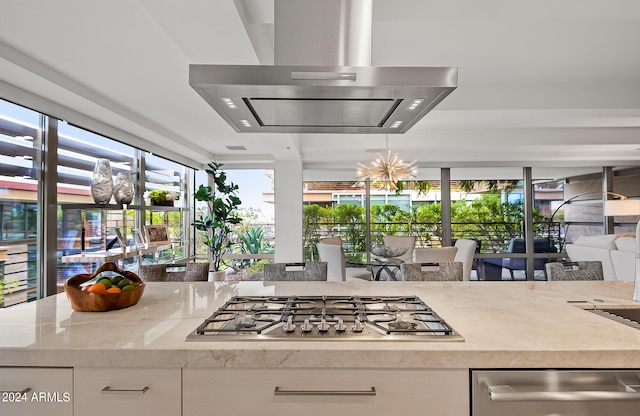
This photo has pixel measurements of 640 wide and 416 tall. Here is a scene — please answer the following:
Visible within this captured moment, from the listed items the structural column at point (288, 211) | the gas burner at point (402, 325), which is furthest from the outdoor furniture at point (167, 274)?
the structural column at point (288, 211)

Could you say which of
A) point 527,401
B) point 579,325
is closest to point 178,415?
point 527,401

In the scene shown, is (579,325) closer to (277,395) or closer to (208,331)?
(277,395)

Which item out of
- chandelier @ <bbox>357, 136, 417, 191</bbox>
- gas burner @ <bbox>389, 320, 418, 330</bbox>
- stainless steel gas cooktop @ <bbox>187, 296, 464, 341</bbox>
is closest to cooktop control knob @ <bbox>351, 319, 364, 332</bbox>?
stainless steel gas cooktop @ <bbox>187, 296, 464, 341</bbox>

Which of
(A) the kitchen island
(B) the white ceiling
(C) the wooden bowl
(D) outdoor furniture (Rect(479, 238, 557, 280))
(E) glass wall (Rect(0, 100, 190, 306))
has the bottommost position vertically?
(D) outdoor furniture (Rect(479, 238, 557, 280))

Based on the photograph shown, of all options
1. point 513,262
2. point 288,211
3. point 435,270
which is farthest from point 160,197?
point 513,262

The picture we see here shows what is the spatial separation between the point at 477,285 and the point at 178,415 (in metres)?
1.65

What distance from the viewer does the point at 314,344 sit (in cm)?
117

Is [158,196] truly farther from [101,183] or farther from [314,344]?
[314,344]

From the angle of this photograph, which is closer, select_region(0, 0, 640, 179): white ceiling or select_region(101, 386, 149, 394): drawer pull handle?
select_region(101, 386, 149, 394): drawer pull handle

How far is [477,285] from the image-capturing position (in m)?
2.13

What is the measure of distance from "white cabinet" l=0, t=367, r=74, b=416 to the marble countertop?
32 millimetres

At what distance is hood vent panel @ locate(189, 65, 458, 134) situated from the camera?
1410mm

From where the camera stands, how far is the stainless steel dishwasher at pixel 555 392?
3.62 ft

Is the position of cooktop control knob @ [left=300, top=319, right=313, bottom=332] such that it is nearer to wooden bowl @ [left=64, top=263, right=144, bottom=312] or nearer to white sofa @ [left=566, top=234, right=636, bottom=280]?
wooden bowl @ [left=64, top=263, right=144, bottom=312]
